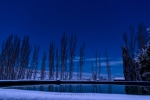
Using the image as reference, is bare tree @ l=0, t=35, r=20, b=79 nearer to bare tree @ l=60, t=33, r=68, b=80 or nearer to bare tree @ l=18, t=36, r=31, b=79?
bare tree @ l=18, t=36, r=31, b=79

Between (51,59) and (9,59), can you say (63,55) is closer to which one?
(51,59)

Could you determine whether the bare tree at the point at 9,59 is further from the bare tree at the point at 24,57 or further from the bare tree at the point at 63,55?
the bare tree at the point at 63,55

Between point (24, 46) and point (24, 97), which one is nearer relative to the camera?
point (24, 97)

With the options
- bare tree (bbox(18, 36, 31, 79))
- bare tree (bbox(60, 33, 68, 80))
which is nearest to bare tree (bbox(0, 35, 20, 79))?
bare tree (bbox(18, 36, 31, 79))

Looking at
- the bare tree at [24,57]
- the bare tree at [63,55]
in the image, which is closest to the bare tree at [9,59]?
the bare tree at [24,57]

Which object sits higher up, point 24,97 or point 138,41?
point 138,41

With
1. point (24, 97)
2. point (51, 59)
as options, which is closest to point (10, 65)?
point (51, 59)

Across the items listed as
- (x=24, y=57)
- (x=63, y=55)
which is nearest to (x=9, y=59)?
(x=24, y=57)

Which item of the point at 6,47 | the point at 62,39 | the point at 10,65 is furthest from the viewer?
the point at 62,39

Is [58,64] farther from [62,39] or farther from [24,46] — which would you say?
[24,46]

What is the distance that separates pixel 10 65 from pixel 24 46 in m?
4.95

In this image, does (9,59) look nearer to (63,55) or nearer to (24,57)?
(24,57)

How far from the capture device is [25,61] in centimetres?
2761

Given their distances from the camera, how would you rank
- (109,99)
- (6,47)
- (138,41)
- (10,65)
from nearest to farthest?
1. (109,99)
2. (138,41)
3. (10,65)
4. (6,47)
